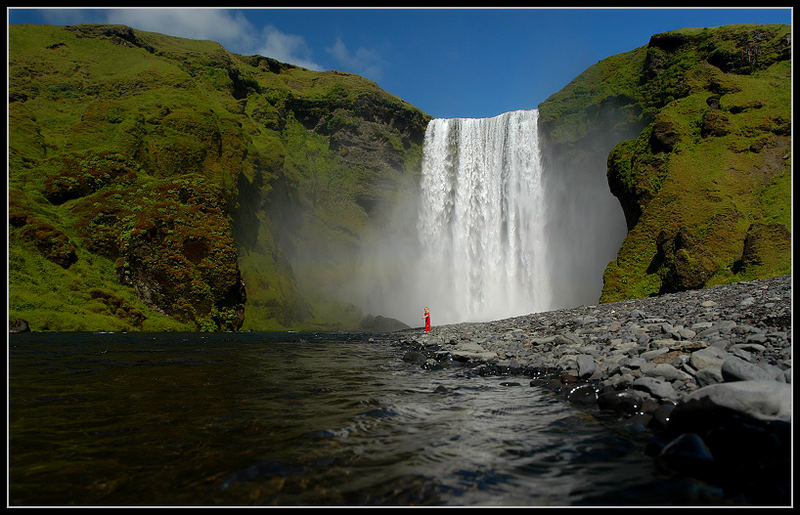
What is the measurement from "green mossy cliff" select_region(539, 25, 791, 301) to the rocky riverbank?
36.6 ft

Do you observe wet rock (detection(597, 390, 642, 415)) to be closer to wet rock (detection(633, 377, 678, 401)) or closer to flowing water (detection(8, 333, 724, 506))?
wet rock (detection(633, 377, 678, 401))

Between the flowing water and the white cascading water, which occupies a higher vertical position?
the white cascading water

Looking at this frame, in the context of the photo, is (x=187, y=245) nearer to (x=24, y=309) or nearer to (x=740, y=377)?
(x=24, y=309)

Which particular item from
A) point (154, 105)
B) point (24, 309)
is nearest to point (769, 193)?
point (24, 309)

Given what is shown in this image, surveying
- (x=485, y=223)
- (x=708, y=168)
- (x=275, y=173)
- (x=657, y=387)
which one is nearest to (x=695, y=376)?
(x=657, y=387)

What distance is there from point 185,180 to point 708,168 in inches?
1474

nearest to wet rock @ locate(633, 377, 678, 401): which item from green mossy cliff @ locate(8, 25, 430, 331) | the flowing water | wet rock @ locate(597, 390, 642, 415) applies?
wet rock @ locate(597, 390, 642, 415)

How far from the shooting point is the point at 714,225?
70.7ft

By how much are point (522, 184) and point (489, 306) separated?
14.2 m

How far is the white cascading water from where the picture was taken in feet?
143

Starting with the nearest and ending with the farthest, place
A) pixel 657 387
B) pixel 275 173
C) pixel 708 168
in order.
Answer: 1. pixel 657 387
2. pixel 708 168
3. pixel 275 173

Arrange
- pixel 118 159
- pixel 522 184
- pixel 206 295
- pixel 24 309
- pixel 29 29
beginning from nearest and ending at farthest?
pixel 24 309, pixel 206 295, pixel 118 159, pixel 522 184, pixel 29 29

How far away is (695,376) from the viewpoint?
495 centimetres

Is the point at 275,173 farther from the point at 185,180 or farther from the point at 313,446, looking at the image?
the point at 313,446
